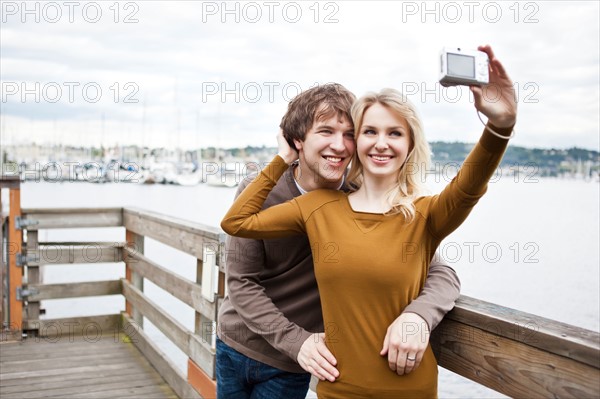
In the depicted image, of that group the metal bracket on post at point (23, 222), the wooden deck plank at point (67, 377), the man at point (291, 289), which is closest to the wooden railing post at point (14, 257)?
the metal bracket on post at point (23, 222)

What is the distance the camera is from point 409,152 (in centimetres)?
158

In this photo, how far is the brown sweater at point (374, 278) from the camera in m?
1.45

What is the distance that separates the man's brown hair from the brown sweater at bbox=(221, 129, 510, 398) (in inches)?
10.8

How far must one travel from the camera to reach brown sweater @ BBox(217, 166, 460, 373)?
177 centimetres

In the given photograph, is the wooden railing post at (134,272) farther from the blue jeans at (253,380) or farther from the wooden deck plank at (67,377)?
the blue jeans at (253,380)

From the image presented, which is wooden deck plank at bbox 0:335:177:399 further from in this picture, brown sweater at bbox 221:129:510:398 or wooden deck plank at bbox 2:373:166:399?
brown sweater at bbox 221:129:510:398

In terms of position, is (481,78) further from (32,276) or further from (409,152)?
(32,276)

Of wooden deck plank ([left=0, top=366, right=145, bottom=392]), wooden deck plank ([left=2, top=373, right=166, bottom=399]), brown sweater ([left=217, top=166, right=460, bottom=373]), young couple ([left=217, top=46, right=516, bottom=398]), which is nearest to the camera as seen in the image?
young couple ([left=217, top=46, right=516, bottom=398])

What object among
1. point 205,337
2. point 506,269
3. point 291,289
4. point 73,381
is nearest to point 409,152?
point 291,289

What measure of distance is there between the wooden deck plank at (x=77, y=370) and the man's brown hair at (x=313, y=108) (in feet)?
8.13

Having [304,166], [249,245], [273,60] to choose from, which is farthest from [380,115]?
[273,60]

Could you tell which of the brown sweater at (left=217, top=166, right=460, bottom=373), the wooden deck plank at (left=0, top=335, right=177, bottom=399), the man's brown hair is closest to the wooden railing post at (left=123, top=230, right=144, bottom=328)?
the wooden deck plank at (left=0, top=335, right=177, bottom=399)

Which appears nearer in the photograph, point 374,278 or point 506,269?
point 374,278

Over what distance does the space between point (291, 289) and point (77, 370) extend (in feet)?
9.34
